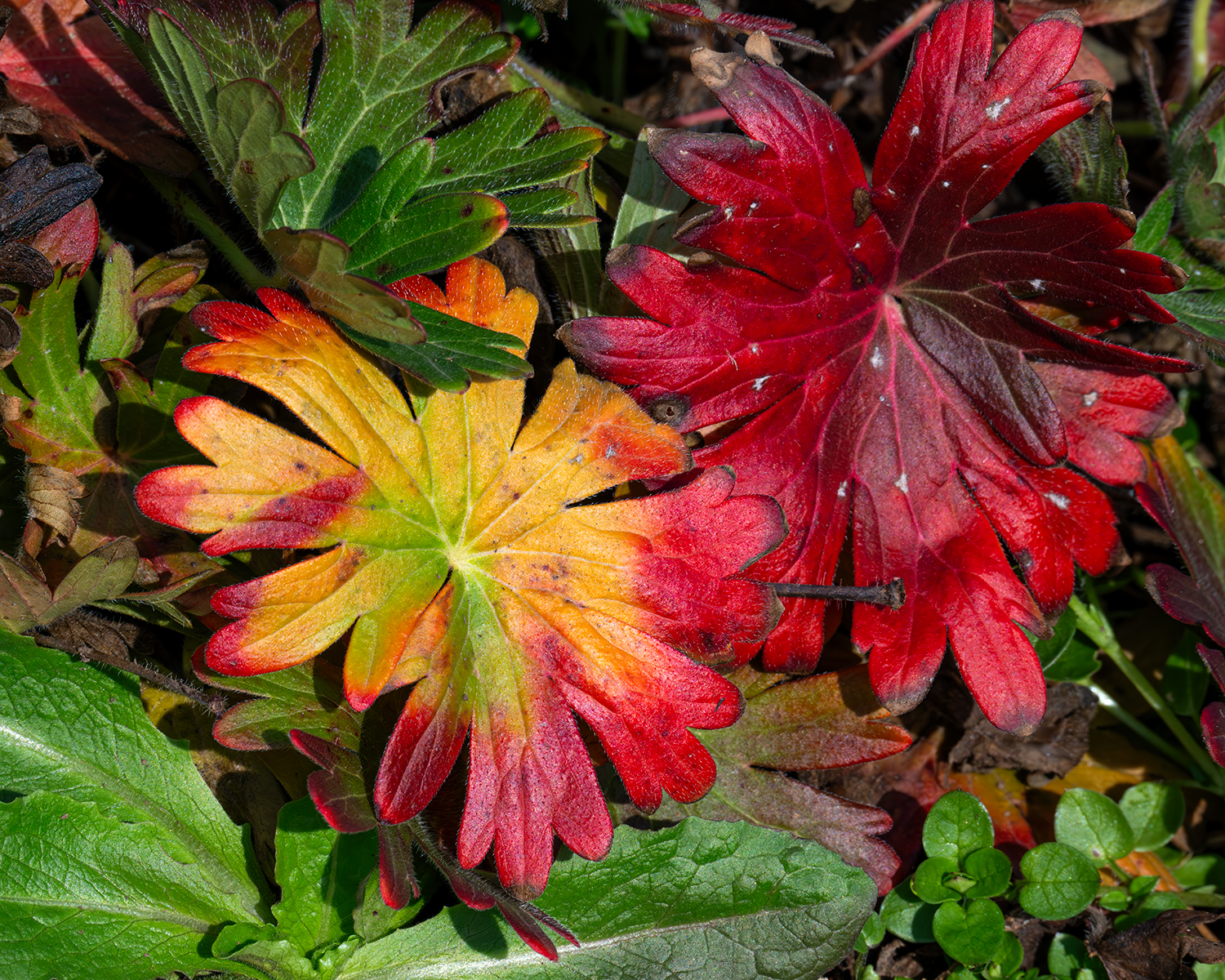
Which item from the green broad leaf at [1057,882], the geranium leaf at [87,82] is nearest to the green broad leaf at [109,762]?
the geranium leaf at [87,82]

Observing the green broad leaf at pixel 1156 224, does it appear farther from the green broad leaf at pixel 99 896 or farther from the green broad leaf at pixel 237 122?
the green broad leaf at pixel 99 896

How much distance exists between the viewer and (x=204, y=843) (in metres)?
1.76

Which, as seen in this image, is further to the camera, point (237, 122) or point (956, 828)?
point (956, 828)

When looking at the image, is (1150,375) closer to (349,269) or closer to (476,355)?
(476,355)

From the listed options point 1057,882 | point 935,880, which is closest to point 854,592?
point 935,880

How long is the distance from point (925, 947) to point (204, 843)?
4.79ft

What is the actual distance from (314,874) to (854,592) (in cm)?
109

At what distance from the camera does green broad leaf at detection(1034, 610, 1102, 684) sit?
6.98ft

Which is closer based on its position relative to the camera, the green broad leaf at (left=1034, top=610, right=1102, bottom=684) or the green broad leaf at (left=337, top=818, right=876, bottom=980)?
the green broad leaf at (left=337, top=818, right=876, bottom=980)

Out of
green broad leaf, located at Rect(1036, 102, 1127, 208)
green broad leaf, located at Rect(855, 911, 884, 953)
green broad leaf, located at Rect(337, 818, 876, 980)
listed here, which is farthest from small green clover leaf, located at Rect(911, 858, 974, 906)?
green broad leaf, located at Rect(1036, 102, 1127, 208)

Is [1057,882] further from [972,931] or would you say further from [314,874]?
[314,874]

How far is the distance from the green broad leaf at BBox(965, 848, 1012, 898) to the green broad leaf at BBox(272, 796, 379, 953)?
117 cm

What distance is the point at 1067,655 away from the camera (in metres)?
2.26

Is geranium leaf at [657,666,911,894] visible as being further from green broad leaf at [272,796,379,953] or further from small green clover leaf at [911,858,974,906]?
green broad leaf at [272,796,379,953]
